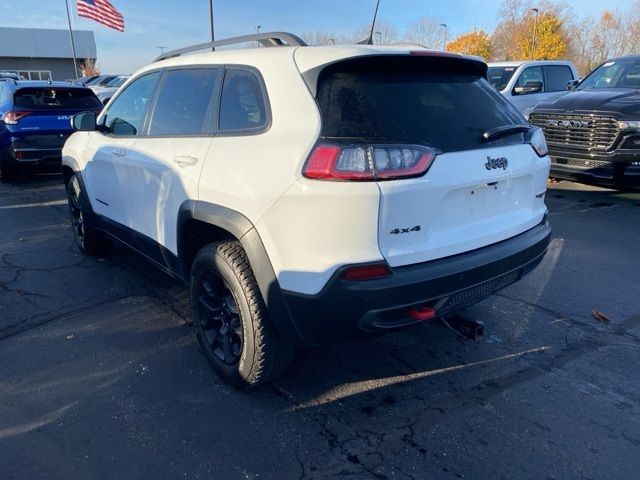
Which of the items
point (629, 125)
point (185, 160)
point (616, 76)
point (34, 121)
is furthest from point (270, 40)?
point (616, 76)

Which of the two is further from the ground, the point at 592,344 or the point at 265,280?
the point at 265,280

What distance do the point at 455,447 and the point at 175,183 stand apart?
2103 mm

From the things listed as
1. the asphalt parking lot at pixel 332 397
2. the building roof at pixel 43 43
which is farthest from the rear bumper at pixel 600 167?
the building roof at pixel 43 43

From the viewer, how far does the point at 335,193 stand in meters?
2.13

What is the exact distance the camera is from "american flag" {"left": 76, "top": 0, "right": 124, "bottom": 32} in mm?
23062

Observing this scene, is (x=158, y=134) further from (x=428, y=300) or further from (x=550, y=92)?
(x=550, y=92)

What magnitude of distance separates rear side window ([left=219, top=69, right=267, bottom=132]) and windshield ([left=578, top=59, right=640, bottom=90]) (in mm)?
7196

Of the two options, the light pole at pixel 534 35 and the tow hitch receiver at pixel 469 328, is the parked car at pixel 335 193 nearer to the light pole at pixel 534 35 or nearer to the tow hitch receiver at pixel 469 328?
the tow hitch receiver at pixel 469 328

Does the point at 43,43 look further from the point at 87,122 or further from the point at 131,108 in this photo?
the point at 131,108

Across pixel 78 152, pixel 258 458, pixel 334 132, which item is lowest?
pixel 258 458

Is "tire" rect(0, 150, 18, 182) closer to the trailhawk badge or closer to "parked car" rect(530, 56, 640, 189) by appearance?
the trailhawk badge

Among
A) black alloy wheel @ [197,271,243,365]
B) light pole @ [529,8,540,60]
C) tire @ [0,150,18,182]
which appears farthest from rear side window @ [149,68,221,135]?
light pole @ [529,8,540,60]

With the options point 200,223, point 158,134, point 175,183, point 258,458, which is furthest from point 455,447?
point 158,134

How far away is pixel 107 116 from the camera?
168 inches
